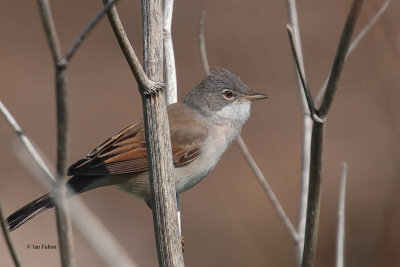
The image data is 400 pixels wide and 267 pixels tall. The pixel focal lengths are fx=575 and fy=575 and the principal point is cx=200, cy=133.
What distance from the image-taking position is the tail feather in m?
3.09

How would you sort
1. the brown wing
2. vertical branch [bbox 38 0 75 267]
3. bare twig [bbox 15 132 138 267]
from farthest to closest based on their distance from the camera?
the brown wing → bare twig [bbox 15 132 138 267] → vertical branch [bbox 38 0 75 267]

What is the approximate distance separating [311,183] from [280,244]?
5.97 m

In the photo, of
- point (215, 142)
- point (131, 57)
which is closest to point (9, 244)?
point (131, 57)

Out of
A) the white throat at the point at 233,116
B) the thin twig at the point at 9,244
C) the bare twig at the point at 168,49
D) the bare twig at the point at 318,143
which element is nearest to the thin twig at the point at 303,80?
the bare twig at the point at 318,143

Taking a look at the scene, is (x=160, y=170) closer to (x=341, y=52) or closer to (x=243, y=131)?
(x=341, y=52)

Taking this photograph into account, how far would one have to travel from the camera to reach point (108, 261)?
197 centimetres

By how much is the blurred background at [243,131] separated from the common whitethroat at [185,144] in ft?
6.54

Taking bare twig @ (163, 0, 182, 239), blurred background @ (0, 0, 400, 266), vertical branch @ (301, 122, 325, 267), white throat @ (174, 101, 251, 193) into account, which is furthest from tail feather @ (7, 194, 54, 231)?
blurred background @ (0, 0, 400, 266)

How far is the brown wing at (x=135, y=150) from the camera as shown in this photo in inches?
146

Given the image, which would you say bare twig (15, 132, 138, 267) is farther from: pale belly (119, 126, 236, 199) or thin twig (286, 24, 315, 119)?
pale belly (119, 126, 236, 199)

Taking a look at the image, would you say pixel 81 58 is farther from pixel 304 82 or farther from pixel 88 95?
pixel 304 82

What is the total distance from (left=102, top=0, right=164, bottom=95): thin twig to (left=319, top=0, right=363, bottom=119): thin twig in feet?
2.18

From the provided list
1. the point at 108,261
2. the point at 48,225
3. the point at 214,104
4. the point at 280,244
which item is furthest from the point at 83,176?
the point at 280,244

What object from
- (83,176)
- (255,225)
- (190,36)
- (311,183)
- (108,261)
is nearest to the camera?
(311,183)
